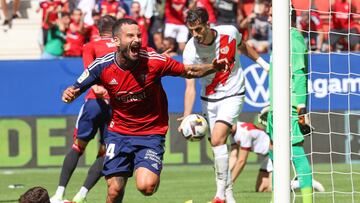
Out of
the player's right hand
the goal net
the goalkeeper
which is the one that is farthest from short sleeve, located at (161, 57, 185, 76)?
the goal net

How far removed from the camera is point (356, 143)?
18.0 m

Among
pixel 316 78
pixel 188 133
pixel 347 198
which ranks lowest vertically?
pixel 347 198

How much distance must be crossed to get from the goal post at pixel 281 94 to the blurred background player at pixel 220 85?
314cm

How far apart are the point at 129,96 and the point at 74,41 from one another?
1103 cm

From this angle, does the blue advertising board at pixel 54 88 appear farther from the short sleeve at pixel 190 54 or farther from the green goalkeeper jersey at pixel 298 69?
the green goalkeeper jersey at pixel 298 69

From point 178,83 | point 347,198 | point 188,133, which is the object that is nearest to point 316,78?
point 178,83

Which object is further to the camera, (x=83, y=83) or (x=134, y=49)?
(x=83, y=83)

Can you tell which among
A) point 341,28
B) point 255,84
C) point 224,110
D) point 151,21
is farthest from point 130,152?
point 151,21

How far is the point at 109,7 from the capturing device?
20750 mm

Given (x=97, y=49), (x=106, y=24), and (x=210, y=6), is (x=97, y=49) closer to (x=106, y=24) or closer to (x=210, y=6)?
(x=106, y=24)

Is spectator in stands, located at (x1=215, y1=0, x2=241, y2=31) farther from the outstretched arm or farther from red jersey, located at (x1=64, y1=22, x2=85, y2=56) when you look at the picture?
the outstretched arm

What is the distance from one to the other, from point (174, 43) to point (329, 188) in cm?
716

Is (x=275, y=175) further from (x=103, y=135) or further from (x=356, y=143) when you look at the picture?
(x=356, y=143)

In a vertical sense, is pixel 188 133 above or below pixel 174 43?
below
